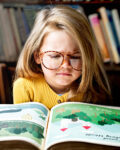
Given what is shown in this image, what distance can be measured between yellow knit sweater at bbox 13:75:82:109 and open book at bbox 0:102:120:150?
117mm

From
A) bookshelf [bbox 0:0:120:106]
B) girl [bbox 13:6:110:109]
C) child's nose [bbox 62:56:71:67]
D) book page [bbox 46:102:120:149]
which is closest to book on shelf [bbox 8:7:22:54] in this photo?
bookshelf [bbox 0:0:120:106]

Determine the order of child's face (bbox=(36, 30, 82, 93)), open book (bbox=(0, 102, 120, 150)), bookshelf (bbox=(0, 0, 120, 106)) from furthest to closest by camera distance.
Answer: bookshelf (bbox=(0, 0, 120, 106)) → child's face (bbox=(36, 30, 82, 93)) → open book (bbox=(0, 102, 120, 150))

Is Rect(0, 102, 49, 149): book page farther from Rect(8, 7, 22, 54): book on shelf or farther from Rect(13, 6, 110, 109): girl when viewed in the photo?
Rect(8, 7, 22, 54): book on shelf

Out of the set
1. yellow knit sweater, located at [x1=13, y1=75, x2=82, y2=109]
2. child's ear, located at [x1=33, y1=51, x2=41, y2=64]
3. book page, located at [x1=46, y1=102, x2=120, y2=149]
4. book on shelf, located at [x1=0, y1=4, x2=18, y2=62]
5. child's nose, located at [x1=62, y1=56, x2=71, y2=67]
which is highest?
book on shelf, located at [x1=0, y1=4, x2=18, y2=62]

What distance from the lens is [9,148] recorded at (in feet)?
1.63

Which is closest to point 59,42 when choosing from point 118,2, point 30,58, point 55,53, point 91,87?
point 55,53

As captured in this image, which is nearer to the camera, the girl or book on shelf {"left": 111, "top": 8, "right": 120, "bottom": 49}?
the girl

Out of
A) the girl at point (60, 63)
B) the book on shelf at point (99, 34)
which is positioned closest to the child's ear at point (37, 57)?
the girl at point (60, 63)

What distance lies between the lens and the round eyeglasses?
0.73 m

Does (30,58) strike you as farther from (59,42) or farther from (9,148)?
(9,148)

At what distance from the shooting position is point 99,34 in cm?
102

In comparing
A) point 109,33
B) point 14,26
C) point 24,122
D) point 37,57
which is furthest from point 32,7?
point 24,122

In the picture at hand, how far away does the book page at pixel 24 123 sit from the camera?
0.52 meters

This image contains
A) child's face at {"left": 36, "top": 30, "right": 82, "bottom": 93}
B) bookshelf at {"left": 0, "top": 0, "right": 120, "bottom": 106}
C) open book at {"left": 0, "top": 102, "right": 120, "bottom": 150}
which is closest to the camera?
→ open book at {"left": 0, "top": 102, "right": 120, "bottom": 150}
